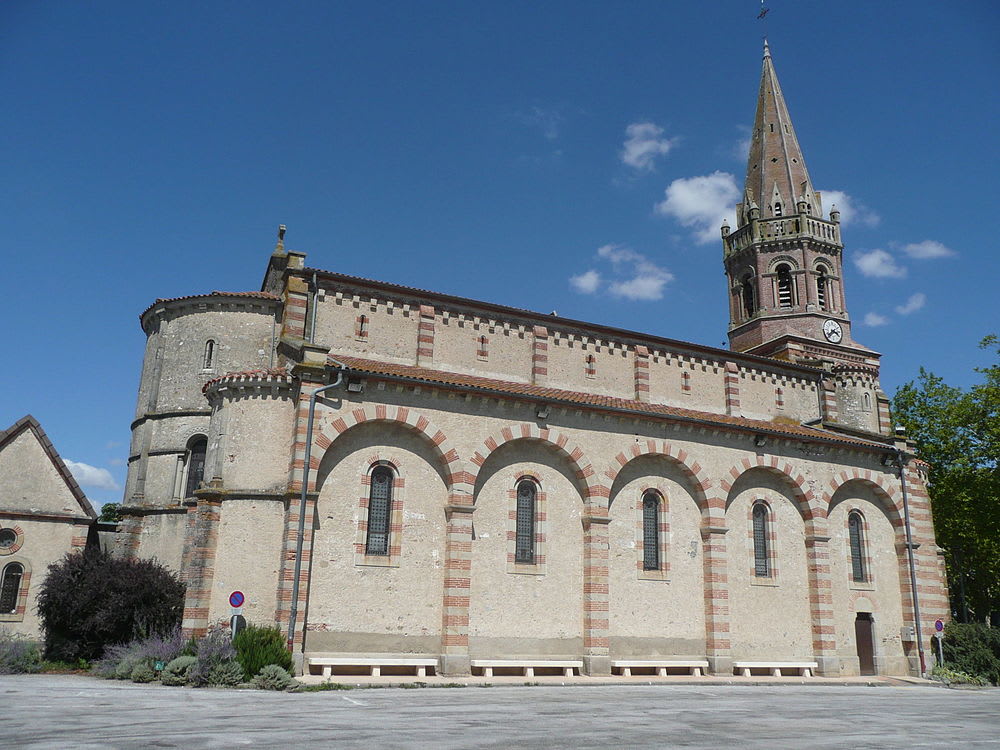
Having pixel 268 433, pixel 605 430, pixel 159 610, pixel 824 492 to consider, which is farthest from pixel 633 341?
pixel 159 610

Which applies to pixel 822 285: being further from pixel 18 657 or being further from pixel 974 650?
pixel 18 657

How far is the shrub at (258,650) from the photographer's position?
17766mm

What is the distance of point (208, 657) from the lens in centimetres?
1745

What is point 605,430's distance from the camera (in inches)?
982

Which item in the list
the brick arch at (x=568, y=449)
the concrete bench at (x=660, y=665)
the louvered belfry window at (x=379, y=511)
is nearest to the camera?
the louvered belfry window at (x=379, y=511)

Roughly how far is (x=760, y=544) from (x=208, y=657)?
18631 millimetres

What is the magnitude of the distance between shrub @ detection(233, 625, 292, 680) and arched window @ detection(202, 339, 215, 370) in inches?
399

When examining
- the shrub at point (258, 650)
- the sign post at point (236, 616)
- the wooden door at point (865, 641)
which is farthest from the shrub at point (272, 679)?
the wooden door at point (865, 641)

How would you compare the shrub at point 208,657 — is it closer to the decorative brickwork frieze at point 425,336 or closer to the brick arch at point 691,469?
the decorative brickwork frieze at point 425,336

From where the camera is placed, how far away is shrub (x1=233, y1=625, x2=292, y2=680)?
17766mm

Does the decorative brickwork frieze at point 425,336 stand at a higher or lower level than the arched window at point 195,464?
higher

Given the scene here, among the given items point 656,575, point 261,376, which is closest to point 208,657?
point 261,376

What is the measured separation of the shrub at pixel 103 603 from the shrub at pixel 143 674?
2683mm

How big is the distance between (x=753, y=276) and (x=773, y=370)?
12656 millimetres
